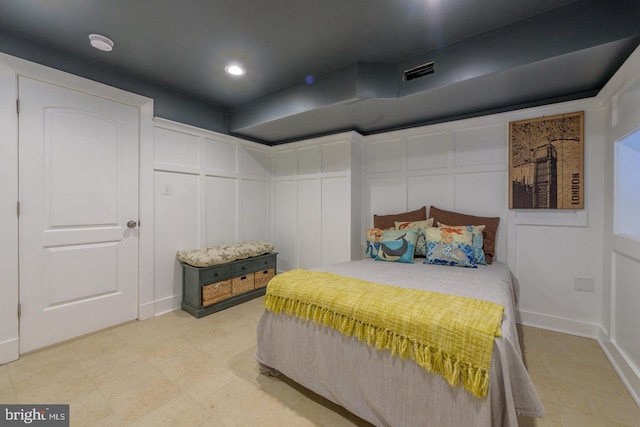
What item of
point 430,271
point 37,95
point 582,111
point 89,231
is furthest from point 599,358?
point 37,95

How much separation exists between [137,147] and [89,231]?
3.02 ft

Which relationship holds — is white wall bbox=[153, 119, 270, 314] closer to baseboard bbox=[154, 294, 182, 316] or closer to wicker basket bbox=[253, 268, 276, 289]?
baseboard bbox=[154, 294, 182, 316]

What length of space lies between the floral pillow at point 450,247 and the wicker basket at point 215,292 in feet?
7.22

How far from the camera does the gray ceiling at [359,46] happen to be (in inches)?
65.7

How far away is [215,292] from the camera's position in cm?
286

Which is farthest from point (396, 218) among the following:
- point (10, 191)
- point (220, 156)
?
point (10, 191)

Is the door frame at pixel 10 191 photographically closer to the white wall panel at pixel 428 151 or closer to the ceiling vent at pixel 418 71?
the ceiling vent at pixel 418 71

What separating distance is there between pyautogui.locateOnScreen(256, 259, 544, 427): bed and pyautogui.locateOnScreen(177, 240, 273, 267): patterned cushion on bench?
4.31ft

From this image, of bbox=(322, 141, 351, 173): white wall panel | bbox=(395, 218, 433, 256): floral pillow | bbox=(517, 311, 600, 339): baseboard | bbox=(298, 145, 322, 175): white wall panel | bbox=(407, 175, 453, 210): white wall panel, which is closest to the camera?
bbox=(517, 311, 600, 339): baseboard

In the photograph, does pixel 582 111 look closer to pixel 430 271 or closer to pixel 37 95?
pixel 430 271

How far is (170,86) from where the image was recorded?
285 centimetres

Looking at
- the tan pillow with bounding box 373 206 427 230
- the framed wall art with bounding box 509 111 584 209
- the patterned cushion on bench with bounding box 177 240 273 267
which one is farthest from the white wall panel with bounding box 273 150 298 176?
the framed wall art with bounding box 509 111 584 209

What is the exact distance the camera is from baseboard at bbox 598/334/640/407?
5.12ft

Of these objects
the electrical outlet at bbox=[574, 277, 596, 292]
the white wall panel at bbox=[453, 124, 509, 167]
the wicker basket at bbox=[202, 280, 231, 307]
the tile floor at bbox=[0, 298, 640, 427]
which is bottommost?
the tile floor at bbox=[0, 298, 640, 427]
